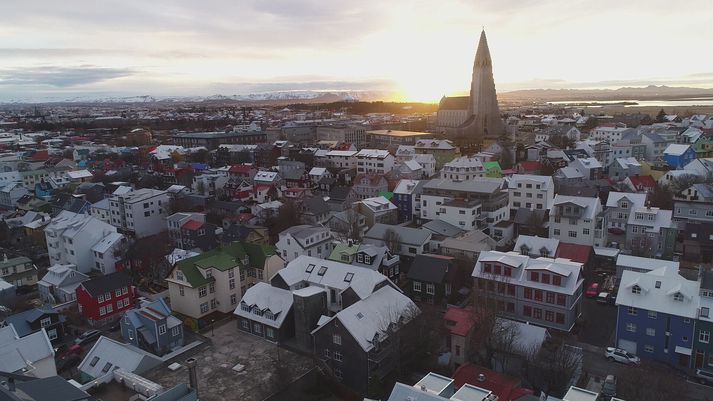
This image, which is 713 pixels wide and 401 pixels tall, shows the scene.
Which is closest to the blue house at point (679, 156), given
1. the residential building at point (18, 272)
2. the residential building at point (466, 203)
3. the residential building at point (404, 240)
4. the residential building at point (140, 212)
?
the residential building at point (466, 203)

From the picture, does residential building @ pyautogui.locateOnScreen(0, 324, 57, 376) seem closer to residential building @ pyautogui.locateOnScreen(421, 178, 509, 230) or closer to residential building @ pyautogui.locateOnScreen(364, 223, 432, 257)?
residential building @ pyautogui.locateOnScreen(364, 223, 432, 257)

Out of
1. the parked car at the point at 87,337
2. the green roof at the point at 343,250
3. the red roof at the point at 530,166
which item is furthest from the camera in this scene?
the red roof at the point at 530,166

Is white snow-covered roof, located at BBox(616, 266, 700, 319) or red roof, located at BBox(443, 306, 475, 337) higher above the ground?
white snow-covered roof, located at BBox(616, 266, 700, 319)

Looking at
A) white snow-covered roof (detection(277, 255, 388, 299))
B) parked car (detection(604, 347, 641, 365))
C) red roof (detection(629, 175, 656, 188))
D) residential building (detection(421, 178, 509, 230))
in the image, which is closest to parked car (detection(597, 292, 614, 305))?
parked car (detection(604, 347, 641, 365))

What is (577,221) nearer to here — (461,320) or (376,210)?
(376,210)

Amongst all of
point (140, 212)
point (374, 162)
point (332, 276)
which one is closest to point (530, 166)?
point (374, 162)

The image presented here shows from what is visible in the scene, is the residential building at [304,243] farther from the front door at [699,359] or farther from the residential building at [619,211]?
the front door at [699,359]
